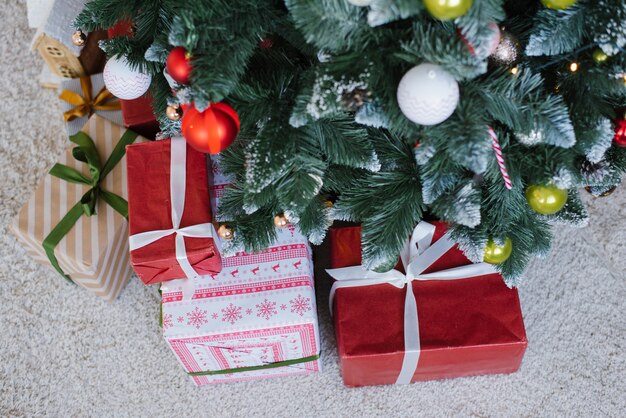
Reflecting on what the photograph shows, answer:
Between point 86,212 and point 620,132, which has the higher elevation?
point 620,132

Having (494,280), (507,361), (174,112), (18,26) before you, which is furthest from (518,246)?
(18,26)

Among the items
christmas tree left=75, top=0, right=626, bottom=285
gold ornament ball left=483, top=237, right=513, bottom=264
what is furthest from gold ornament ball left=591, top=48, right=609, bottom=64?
gold ornament ball left=483, top=237, right=513, bottom=264

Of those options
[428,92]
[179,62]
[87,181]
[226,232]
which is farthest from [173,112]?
[87,181]

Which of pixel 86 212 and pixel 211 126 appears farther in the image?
pixel 86 212

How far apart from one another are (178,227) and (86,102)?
0.53 meters

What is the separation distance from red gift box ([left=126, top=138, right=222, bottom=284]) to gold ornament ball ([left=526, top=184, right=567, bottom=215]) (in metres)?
0.46

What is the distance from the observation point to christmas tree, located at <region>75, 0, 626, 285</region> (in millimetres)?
598

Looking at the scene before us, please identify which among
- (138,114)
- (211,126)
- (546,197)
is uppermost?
(211,126)

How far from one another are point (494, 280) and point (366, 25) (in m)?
0.54

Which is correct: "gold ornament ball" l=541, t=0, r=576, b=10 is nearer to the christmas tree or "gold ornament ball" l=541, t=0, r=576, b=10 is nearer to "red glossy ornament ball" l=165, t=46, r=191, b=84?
the christmas tree

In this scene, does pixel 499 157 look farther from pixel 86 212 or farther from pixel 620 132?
pixel 86 212

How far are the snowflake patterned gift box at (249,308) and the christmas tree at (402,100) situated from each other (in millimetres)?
106

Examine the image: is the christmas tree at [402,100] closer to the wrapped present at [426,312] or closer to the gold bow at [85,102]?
the wrapped present at [426,312]

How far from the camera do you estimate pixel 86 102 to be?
1269 millimetres
